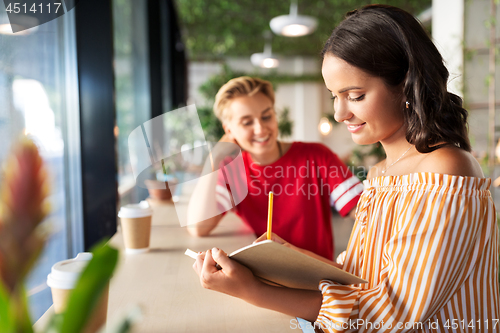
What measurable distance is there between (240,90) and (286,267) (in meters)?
1.01

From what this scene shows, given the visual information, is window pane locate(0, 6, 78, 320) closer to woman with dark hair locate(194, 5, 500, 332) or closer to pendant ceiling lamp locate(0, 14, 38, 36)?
pendant ceiling lamp locate(0, 14, 38, 36)

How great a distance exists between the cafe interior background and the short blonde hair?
0.33 m

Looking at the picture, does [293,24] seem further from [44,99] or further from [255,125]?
[44,99]

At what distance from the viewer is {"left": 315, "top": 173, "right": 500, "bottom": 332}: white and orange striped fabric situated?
64cm

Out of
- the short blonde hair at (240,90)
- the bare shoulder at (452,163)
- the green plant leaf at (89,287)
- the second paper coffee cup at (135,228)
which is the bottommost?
the second paper coffee cup at (135,228)

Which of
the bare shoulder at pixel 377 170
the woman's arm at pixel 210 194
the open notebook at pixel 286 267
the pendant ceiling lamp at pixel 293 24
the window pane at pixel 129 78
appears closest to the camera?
the open notebook at pixel 286 267

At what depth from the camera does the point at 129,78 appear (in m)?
2.37

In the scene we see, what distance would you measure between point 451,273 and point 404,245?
0.09 meters

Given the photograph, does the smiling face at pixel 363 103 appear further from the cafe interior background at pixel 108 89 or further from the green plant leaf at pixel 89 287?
the green plant leaf at pixel 89 287

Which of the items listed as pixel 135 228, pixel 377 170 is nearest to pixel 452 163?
pixel 377 170

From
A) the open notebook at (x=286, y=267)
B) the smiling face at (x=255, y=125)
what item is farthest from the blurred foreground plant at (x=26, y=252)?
the smiling face at (x=255, y=125)

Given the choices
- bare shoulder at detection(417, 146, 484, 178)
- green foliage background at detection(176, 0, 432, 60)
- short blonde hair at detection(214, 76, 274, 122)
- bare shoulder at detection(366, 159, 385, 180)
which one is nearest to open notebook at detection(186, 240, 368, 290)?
bare shoulder at detection(417, 146, 484, 178)

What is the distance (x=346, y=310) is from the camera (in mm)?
665

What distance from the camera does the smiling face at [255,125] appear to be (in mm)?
1526
